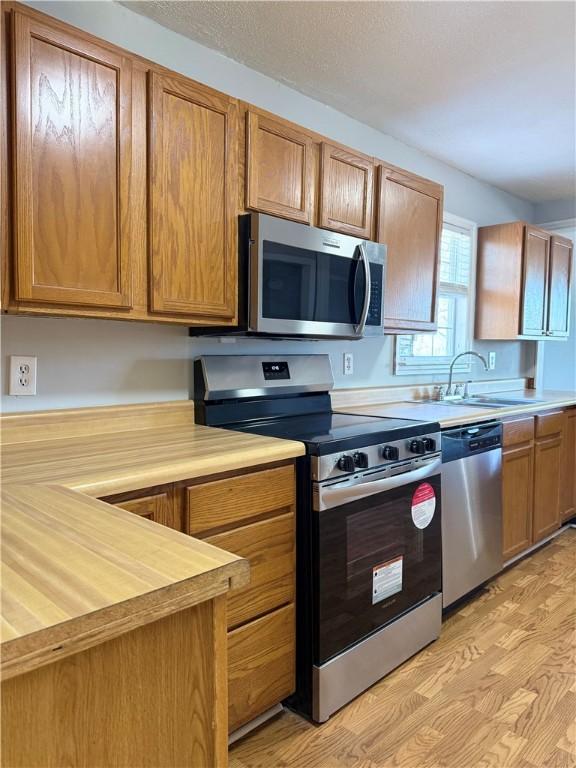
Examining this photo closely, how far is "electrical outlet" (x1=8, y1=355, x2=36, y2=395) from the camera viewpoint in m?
1.73

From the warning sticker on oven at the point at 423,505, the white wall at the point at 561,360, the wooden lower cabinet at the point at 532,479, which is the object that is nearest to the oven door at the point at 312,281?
the warning sticker on oven at the point at 423,505

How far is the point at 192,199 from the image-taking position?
183 centimetres

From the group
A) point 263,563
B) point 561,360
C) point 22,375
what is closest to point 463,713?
point 263,563

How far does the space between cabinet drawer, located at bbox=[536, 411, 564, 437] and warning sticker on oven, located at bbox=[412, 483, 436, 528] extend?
1.33 m

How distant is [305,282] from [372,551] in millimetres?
1046

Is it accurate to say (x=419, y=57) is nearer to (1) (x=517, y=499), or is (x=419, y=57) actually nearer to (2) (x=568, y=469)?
(1) (x=517, y=499)

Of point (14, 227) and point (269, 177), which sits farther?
point (269, 177)

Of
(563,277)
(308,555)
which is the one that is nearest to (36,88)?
(308,555)

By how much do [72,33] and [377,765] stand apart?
7.47ft

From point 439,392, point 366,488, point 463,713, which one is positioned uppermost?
point 439,392

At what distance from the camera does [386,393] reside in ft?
10.3

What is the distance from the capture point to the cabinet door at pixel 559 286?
414cm

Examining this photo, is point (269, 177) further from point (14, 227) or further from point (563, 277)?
point (563, 277)

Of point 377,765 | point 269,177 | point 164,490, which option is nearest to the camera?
point 164,490
